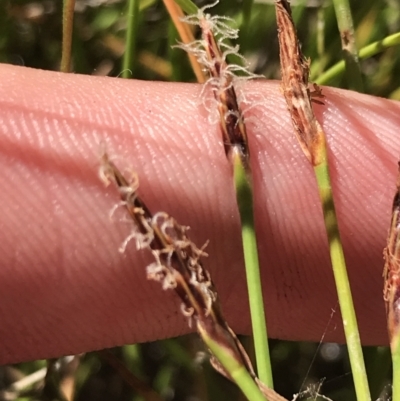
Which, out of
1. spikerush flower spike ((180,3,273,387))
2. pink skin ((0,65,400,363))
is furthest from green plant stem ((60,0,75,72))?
spikerush flower spike ((180,3,273,387))

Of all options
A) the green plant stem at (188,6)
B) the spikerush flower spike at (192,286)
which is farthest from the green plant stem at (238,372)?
the green plant stem at (188,6)

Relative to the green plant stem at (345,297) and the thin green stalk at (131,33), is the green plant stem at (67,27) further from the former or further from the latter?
the green plant stem at (345,297)

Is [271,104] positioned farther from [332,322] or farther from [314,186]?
[332,322]

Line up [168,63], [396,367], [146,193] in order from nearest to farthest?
1. [396,367]
2. [146,193]
3. [168,63]

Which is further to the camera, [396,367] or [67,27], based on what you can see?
[67,27]

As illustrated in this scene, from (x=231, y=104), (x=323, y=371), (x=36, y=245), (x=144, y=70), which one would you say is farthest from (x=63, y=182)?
(x=323, y=371)

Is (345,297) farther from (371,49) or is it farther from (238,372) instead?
(371,49)

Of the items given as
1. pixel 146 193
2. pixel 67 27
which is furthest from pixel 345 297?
pixel 67 27
